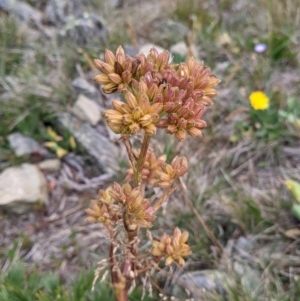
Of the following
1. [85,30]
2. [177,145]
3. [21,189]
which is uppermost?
[85,30]

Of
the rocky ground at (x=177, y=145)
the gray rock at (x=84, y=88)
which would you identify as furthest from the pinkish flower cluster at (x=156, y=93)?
the gray rock at (x=84, y=88)

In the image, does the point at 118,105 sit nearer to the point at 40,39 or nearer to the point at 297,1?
the point at 40,39

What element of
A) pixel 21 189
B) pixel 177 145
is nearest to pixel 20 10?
pixel 21 189

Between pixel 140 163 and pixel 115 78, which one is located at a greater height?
pixel 115 78

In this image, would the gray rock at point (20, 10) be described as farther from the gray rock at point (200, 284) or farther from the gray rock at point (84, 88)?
the gray rock at point (200, 284)

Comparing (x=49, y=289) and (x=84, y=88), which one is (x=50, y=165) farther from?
(x=49, y=289)

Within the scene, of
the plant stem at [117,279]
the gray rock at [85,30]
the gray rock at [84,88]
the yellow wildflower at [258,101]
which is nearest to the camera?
the plant stem at [117,279]
